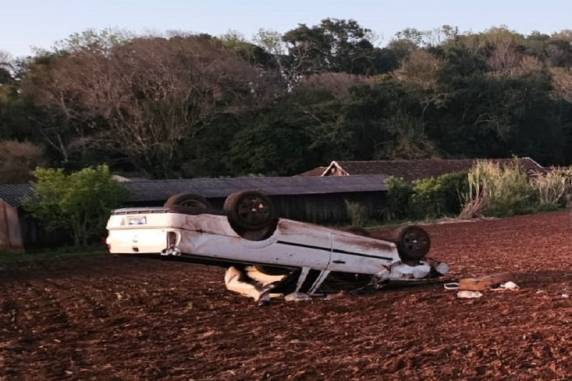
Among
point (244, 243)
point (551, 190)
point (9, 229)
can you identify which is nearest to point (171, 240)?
point (244, 243)

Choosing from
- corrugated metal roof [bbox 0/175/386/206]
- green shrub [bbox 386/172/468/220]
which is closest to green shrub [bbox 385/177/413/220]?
green shrub [bbox 386/172/468/220]

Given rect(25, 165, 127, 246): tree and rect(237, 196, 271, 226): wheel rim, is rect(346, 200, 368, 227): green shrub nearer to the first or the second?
rect(25, 165, 127, 246): tree

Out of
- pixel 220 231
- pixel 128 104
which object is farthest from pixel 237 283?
pixel 128 104

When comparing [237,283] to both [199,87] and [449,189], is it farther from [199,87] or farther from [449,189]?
[199,87]

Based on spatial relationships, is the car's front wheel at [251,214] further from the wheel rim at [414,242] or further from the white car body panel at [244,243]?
the wheel rim at [414,242]

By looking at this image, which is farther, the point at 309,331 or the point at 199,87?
the point at 199,87

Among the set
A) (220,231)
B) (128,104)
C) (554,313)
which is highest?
(128,104)

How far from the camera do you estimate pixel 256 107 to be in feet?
174

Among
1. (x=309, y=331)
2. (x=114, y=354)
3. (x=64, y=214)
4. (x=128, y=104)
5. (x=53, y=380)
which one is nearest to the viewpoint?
(x=53, y=380)

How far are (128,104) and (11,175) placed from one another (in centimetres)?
928

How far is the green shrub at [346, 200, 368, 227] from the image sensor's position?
1462 inches

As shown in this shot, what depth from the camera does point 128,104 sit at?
152 ft

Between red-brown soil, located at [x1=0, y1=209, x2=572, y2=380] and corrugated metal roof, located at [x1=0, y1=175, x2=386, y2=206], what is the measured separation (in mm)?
16446

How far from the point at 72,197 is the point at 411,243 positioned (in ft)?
58.8
